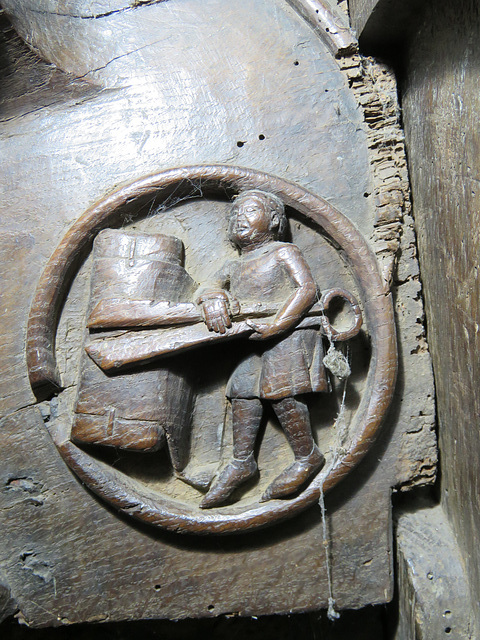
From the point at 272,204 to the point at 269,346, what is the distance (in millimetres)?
517

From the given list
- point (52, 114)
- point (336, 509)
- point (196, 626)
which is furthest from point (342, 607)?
point (52, 114)

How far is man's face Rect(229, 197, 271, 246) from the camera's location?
176 cm

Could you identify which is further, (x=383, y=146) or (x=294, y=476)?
(x=383, y=146)

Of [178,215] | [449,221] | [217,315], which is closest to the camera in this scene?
[217,315]

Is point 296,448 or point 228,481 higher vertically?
point 296,448

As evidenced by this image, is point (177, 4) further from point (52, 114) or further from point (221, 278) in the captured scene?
point (221, 278)

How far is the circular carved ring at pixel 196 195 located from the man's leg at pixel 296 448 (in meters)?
0.05

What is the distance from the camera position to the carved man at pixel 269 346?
65.5 inches

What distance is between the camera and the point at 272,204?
1.81 meters

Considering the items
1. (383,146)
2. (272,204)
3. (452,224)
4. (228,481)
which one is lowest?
(228,481)

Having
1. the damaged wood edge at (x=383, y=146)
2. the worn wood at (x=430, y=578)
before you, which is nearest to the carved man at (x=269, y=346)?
the damaged wood edge at (x=383, y=146)

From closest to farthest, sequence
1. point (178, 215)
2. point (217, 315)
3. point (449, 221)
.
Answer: point (217, 315)
point (449, 221)
point (178, 215)

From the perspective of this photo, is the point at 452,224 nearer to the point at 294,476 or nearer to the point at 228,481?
the point at 294,476

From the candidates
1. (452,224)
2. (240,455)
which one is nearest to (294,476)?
(240,455)
